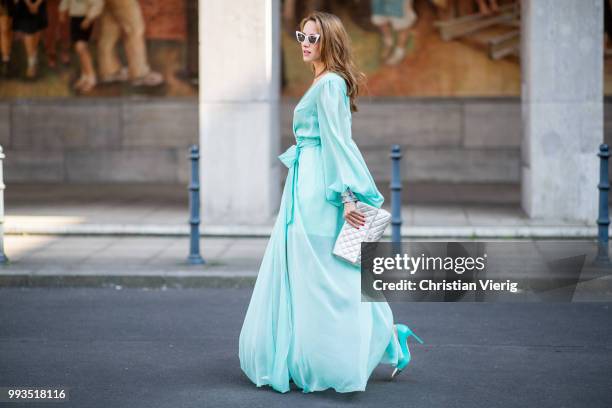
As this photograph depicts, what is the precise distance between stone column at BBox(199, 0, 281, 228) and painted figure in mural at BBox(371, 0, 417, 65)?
5243mm

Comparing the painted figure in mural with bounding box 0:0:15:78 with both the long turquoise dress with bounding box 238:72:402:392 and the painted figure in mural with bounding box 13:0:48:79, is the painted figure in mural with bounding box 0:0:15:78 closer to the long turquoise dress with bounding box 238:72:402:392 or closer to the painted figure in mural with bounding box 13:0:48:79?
the painted figure in mural with bounding box 13:0:48:79

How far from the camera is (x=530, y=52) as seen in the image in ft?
45.1

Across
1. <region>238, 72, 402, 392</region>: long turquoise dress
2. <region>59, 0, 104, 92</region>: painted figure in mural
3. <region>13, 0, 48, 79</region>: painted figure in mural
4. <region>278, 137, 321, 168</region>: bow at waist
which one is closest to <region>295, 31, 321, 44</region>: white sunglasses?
<region>238, 72, 402, 392</region>: long turquoise dress

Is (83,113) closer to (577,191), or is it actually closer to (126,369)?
(577,191)

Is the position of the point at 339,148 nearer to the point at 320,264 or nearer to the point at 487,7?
the point at 320,264

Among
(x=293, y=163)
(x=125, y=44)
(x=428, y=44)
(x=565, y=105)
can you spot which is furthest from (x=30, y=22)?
(x=293, y=163)

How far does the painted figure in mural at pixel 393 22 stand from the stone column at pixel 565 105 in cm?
504

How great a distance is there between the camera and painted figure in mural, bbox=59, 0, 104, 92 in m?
18.9

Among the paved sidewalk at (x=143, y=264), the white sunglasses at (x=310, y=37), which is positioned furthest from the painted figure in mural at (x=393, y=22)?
the white sunglasses at (x=310, y=37)

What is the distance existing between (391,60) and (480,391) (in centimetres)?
1266

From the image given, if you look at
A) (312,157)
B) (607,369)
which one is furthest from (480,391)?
(312,157)

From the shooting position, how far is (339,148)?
6234mm

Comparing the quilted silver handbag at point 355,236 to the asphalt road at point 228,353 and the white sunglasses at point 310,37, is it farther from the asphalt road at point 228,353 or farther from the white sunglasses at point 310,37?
A: the white sunglasses at point 310,37

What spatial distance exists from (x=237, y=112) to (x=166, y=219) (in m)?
1.54
